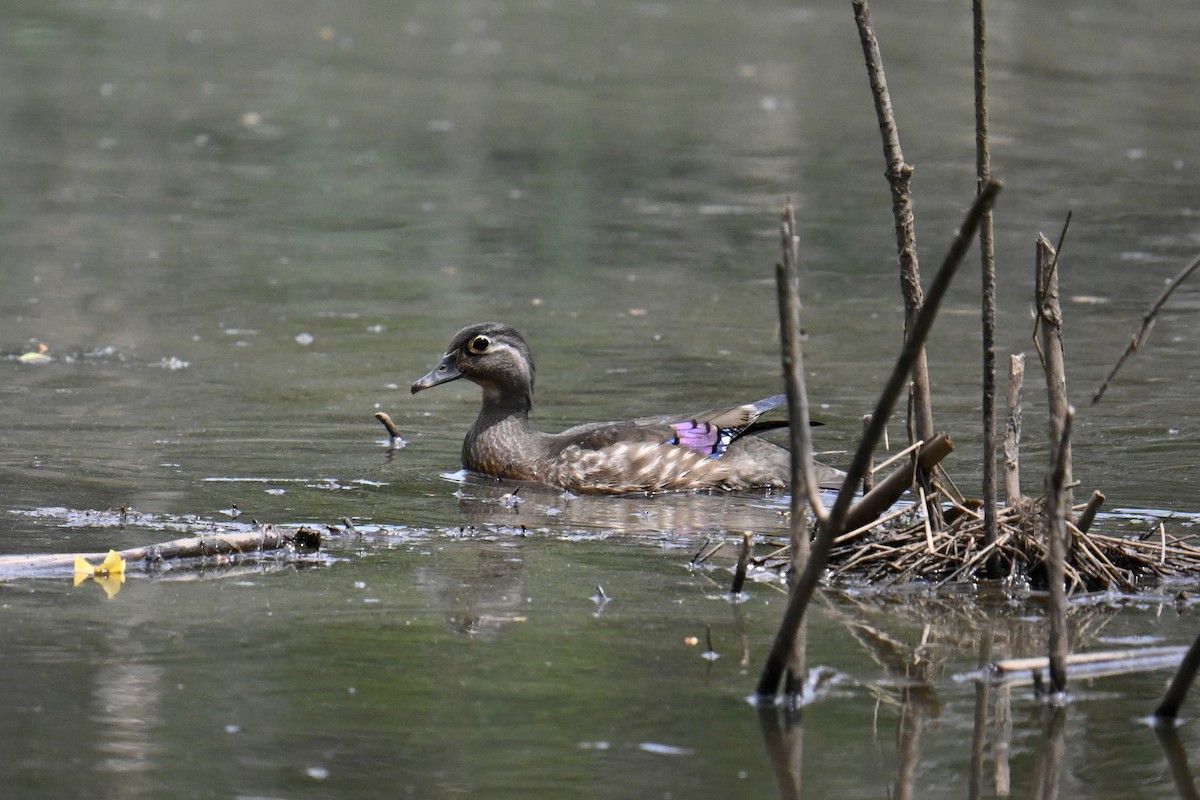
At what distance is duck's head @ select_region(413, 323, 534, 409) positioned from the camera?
10.5m

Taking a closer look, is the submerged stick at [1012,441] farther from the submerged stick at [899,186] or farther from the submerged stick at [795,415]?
the submerged stick at [795,415]

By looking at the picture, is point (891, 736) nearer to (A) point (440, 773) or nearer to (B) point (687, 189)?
(A) point (440, 773)

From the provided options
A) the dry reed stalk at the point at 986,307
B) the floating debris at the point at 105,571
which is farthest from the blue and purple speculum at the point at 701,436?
the floating debris at the point at 105,571

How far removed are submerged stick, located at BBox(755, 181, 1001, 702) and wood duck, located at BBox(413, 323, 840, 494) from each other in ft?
13.2

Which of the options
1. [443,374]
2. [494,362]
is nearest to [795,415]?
[494,362]

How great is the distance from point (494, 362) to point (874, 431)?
531cm

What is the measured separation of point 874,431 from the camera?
215 inches

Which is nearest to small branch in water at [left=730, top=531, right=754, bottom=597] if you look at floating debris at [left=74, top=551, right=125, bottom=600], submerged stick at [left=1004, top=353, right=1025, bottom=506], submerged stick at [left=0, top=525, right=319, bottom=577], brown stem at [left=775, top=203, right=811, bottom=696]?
submerged stick at [left=1004, top=353, right=1025, bottom=506]

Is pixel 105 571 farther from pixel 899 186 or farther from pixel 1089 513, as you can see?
pixel 1089 513

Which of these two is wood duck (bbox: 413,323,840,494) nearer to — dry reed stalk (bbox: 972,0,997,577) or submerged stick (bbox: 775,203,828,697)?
dry reed stalk (bbox: 972,0,997,577)

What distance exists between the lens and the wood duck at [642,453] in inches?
390

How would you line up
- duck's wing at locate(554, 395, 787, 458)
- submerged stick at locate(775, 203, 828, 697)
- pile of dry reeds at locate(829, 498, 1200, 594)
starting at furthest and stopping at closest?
duck's wing at locate(554, 395, 787, 458), pile of dry reeds at locate(829, 498, 1200, 594), submerged stick at locate(775, 203, 828, 697)

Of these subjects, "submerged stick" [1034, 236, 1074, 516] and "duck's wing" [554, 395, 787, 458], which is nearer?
"submerged stick" [1034, 236, 1074, 516]

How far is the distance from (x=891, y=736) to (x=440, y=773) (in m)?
1.33
